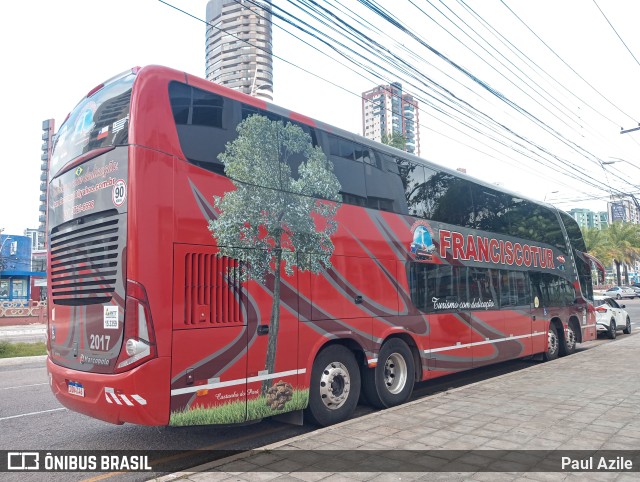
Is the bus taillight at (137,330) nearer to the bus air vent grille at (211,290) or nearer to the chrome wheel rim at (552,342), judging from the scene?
the bus air vent grille at (211,290)

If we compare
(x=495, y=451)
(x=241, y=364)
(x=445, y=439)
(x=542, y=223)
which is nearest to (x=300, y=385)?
(x=241, y=364)

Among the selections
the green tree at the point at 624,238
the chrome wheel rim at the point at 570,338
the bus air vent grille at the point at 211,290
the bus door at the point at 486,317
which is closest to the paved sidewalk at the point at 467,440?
the bus air vent grille at the point at 211,290

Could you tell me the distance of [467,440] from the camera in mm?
5527

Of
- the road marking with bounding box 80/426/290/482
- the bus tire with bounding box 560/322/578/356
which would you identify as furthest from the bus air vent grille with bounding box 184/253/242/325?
the bus tire with bounding box 560/322/578/356

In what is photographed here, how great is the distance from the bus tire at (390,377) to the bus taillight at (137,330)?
11.9ft

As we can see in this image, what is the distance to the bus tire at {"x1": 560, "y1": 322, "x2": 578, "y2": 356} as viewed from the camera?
546 inches

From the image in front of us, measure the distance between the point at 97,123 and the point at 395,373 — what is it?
560cm

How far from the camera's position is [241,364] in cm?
561

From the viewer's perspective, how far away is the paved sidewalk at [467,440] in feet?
15.0

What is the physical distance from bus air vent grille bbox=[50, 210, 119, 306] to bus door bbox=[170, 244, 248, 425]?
0.69 m

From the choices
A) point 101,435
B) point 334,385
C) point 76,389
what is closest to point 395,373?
point 334,385

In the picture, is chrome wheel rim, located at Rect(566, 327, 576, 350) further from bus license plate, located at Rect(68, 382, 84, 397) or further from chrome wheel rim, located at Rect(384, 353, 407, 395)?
bus license plate, located at Rect(68, 382, 84, 397)

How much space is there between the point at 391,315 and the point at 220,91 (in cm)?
421

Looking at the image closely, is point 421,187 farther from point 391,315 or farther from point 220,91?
point 220,91
